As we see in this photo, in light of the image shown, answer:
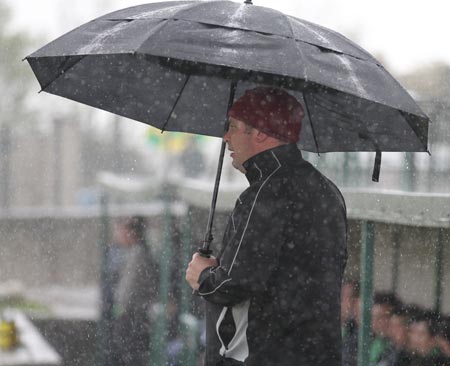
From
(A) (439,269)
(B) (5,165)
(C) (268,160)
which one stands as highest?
(C) (268,160)

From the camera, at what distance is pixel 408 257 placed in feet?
14.9

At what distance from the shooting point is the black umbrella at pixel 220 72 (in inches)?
104

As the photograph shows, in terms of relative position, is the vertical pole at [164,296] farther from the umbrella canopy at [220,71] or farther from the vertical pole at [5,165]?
the vertical pole at [5,165]

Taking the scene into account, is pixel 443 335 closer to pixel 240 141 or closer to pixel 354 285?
pixel 354 285

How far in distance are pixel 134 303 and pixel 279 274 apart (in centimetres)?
631

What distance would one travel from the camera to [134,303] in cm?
882

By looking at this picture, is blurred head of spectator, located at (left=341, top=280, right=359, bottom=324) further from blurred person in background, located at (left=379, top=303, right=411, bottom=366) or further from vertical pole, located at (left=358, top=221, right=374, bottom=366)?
vertical pole, located at (left=358, top=221, right=374, bottom=366)

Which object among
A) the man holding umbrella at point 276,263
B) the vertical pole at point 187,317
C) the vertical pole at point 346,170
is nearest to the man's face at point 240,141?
the man holding umbrella at point 276,263

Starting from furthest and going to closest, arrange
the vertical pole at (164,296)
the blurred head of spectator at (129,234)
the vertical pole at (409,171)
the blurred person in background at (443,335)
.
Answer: the blurred head of spectator at (129,234)
the vertical pole at (409,171)
the vertical pole at (164,296)
the blurred person in background at (443,335)

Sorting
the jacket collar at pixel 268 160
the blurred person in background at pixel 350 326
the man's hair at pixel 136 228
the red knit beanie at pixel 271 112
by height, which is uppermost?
the red knit beanie at pixel 271 112

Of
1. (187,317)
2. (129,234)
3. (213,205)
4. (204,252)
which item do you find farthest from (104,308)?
(204,252)

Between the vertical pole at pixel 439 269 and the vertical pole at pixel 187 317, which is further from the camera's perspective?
the vertical pole at pixel 187 317

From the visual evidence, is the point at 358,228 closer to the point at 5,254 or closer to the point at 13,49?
the point at 5,254

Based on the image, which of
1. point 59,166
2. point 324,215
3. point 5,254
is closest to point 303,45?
point 324,215
